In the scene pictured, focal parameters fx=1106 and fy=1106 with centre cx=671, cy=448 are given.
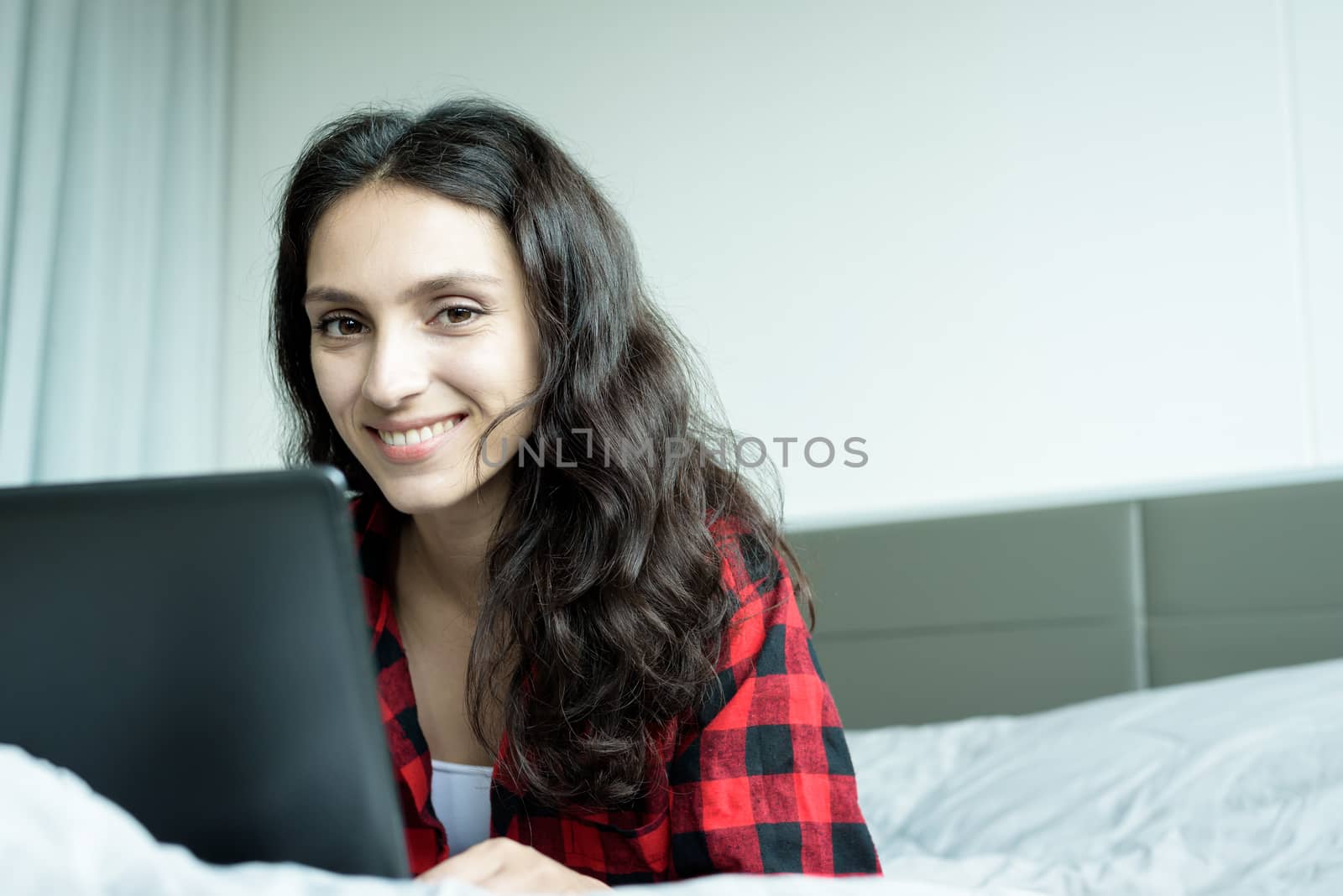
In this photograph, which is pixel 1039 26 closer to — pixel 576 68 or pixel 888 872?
pixel 576 68

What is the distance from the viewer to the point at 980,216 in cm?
191

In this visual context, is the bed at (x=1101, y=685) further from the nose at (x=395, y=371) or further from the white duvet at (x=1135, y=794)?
the nose at (x=395, y=371)

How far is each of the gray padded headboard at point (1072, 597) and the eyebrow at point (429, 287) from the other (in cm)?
111

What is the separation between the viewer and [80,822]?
41 centimetres

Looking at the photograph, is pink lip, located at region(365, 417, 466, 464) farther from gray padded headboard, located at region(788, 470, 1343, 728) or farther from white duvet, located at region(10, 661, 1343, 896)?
gray padded headboard, located at region(788, 470, 1343, 728)

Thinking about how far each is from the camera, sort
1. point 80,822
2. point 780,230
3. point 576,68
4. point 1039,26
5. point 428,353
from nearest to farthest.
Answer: point 80,822 < point 428,353 < point 1039,26 < point 780,230 < point 576,68

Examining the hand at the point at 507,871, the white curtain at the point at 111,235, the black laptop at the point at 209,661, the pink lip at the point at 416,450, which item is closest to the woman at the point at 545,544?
the pink lip at the point at 416,450

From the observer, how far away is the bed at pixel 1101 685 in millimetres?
1138

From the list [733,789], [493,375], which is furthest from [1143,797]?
[493,375]

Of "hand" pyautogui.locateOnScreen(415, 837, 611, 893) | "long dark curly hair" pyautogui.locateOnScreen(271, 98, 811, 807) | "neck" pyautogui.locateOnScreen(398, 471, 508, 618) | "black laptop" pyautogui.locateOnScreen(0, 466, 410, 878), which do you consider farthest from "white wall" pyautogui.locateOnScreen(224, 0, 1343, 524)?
"black laptop" pyautogui.locateOnScreen(0, 466, 410, 878)

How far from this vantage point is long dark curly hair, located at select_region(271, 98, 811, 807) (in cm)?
95

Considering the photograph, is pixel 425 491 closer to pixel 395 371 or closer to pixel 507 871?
pixel 395 371

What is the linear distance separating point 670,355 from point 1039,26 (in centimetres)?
115

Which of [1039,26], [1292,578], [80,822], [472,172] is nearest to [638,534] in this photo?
[472,172]
